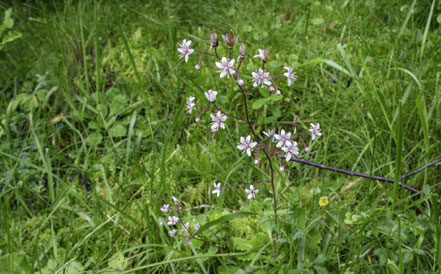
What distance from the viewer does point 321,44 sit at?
2.78m

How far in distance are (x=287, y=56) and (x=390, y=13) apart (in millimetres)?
798

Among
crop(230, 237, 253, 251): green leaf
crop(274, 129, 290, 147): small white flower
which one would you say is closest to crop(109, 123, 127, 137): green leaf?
crop(230, 237, 253, 251): green leaf

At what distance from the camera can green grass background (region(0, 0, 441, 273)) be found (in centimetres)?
169

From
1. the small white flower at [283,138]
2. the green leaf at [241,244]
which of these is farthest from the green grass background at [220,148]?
the small white flower at [283,138]

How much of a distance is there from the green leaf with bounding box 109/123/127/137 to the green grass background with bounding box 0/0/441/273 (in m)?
0.01

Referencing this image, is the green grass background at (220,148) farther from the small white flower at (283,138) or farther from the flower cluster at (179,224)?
the small white flower at (283,138)

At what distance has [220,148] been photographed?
92.5 inches

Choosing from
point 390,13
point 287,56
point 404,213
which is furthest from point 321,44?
point 404,213

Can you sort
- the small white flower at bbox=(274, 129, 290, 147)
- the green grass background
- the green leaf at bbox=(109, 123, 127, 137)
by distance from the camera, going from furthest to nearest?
the green leaf at bbox=(109, 123, 127, 137) < the green grass background < the small white flower at bbox=(274, 129, 290, 147)

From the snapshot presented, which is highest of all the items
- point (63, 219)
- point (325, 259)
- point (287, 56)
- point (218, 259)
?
point (287, 56)

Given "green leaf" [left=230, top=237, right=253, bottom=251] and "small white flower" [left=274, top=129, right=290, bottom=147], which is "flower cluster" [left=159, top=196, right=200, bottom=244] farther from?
"small white flower" [left=274, top=129, right=290, bottom=147]

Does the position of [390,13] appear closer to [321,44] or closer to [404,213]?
[321,44]

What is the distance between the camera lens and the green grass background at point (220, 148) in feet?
5.55

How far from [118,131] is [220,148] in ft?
2.55
